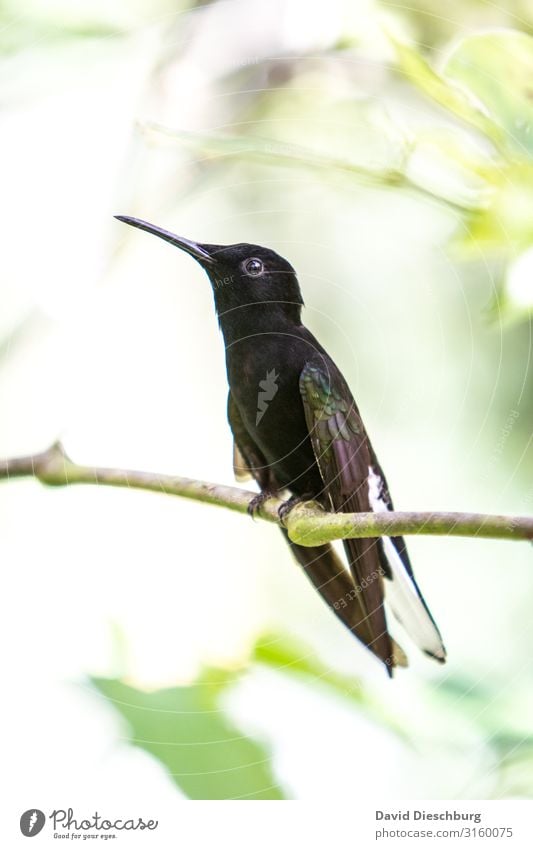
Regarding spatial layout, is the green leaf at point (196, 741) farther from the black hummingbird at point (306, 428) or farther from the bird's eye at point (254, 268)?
the bird's eye at point (254, 268)

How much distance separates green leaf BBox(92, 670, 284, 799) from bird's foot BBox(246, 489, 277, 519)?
348mm

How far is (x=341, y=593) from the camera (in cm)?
173

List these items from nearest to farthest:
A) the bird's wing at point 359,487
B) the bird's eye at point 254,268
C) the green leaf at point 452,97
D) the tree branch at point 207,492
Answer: the tree branch at point 207,492, the green leaf at point 452,97, the bird's wing at point 359,487, the bird's eye at point 254,268

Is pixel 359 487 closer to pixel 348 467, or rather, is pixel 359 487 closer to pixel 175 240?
pixel 348 467

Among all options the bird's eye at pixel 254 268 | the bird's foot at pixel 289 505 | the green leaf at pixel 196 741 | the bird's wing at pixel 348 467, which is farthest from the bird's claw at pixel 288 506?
the bird's eye at pixel 254 268

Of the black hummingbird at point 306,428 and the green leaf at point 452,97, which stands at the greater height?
the green leaf at point 452,97

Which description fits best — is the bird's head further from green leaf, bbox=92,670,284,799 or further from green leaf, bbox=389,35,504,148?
green leaf, bbox=92,670,284,799

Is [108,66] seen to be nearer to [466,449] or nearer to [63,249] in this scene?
[63,249]

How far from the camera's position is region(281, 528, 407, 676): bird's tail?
5.57 ft

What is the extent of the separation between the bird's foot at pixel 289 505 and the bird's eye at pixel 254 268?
1.52 feet

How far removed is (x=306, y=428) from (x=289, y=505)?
0.52ft

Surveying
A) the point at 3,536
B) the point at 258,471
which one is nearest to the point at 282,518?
the point at 258,471

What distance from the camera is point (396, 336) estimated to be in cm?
180

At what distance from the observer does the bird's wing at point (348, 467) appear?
64.3 inches
